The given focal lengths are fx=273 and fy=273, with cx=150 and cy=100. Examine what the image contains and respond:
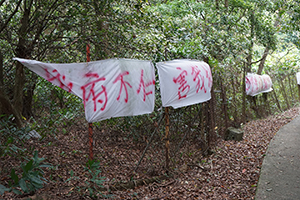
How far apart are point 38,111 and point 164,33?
3.38 metres

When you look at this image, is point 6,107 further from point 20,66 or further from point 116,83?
point 116,83

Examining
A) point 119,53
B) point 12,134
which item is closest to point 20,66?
point 12,134

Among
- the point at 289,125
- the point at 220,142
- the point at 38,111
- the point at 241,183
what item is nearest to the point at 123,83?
the point at 241,183

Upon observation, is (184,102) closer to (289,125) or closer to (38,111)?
(38,111)

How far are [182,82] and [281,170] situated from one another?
8.31 ft

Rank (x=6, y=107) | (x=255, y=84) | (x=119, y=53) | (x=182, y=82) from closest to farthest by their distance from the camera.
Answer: (x=6, y=107) < (x=182, y=82) < (x=119, y=53) < (x=255, y=84)

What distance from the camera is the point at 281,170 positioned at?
16.6 feet

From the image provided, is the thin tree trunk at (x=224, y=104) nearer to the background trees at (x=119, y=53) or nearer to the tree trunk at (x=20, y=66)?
the background trees at (x=119, y=53)

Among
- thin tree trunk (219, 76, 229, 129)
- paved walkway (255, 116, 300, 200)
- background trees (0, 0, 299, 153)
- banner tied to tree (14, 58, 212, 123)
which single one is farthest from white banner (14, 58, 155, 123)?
thin tree trunk (219, 76, 229, 129)

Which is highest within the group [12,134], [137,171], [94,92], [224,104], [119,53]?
[119,53]

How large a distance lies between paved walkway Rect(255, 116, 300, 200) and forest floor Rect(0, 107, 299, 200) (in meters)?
0.17

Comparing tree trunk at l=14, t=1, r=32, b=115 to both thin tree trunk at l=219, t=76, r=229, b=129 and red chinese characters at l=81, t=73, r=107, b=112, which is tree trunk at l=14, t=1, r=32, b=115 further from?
thin tree trunk at l=219, t=76, r=229, b=129

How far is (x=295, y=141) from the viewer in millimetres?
7023

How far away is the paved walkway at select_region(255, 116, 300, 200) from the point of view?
4109mm
